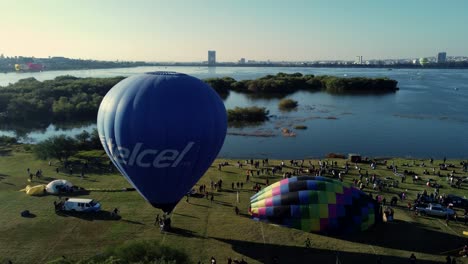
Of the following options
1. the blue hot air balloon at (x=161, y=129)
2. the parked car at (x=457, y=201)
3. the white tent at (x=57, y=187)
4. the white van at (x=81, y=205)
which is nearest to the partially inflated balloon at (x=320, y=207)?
the blue hot air balloon at (x=161, y=129)

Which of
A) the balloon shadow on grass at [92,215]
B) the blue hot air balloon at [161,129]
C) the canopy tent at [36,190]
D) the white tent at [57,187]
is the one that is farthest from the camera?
the white tent at [57,187]

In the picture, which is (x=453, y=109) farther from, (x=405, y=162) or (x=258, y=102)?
(x=405, y=162)

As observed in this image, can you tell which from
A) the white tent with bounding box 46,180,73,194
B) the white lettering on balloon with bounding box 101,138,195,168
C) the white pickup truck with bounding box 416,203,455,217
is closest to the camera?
the white lettering on balloon with bounding box 101,138,195,168

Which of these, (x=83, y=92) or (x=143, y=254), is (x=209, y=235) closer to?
A: (x=143, y=254)

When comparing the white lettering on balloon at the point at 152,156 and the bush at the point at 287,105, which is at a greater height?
the white lettering on balloon at the point at 152,156

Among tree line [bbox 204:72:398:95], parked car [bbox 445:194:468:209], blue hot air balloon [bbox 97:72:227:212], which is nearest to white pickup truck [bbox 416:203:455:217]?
parked car [bbox 445:194:468:209]

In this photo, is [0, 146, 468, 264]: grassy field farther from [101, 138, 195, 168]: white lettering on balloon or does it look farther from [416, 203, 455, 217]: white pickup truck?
[101, 138, 195, 168]: white lettering on balloon

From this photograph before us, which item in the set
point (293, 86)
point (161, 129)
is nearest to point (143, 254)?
point (161, 129)

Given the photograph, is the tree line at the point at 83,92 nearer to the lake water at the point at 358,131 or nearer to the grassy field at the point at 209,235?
the lake water at the point at 358,131

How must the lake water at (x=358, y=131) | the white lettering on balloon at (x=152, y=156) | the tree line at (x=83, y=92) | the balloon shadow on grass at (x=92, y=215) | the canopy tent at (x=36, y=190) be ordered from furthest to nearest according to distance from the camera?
the tree line at (x=83, y=92) → the lake water at (x=358, y=131) → the canopy tent at (x=36, y=190) → the balloon shadow on grass at (x=92, y=215) → the white lettering on balloon at (x=152, y=156)
